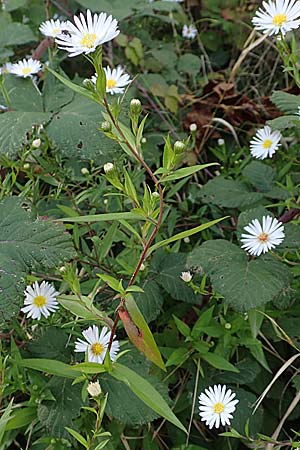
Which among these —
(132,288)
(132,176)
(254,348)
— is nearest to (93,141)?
(132,176)

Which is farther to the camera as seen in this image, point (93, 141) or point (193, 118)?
point (193, 118)

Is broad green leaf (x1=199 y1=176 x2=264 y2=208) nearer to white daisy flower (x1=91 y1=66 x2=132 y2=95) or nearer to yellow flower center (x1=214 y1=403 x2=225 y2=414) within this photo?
white daisy flower (x1=91 y1=66 x2=132 y2=95)

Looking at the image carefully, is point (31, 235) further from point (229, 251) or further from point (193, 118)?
point (193, 118)

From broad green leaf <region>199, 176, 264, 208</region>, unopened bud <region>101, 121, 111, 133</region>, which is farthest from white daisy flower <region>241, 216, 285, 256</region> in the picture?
unopened bud <region>101, 121, 111, 133</region>

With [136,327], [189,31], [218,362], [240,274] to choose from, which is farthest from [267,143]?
[189,31]

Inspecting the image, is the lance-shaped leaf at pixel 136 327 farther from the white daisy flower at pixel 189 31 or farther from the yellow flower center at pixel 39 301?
the white daisy flower at pixel 189 31

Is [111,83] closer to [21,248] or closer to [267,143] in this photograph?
[267,143]

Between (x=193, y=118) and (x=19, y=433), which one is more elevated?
(x=193, y=118)

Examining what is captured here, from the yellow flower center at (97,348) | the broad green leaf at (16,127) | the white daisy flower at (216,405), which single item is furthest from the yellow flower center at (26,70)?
the white daisy flower at (216,405)
